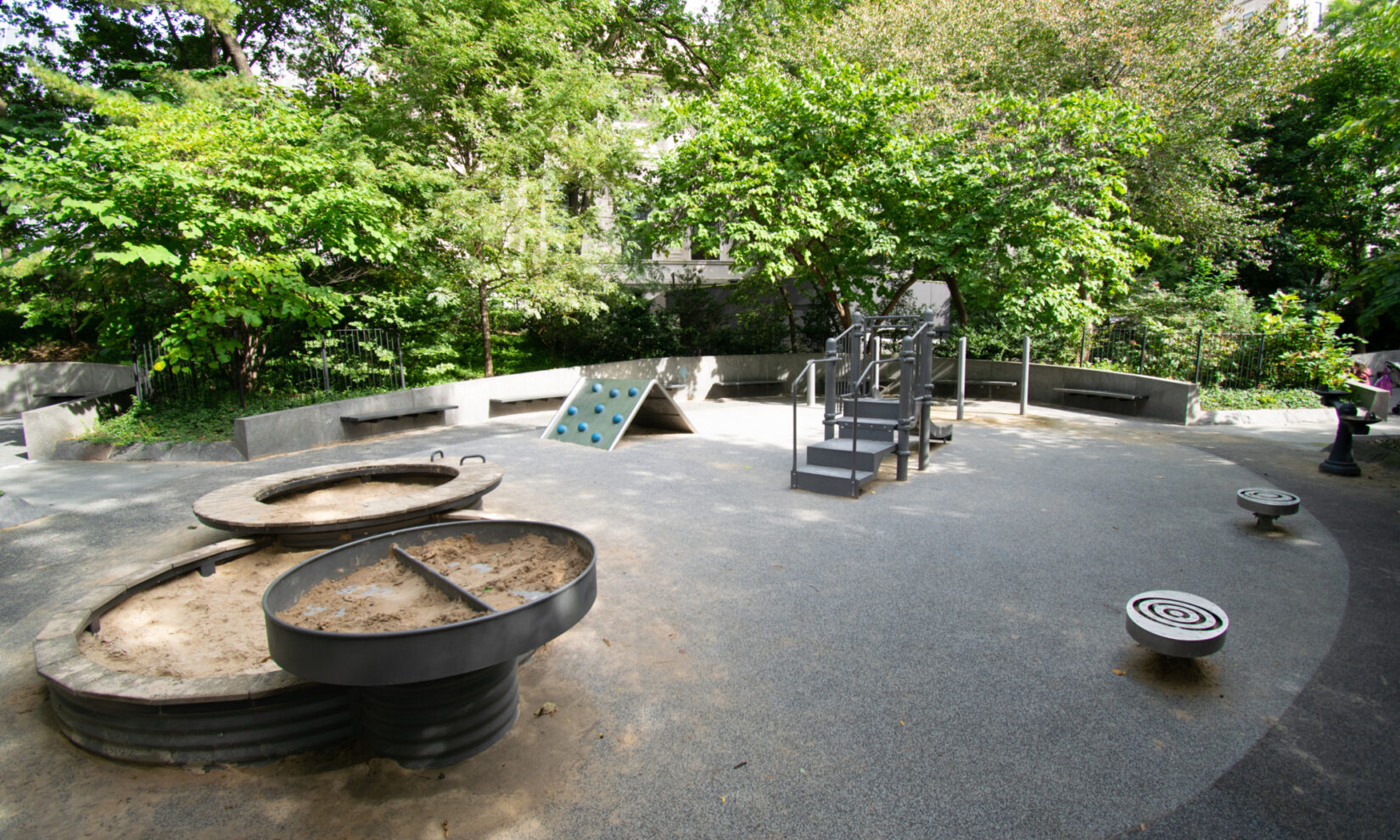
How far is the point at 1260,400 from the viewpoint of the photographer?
1107cm

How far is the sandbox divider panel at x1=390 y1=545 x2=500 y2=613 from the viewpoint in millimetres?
2536

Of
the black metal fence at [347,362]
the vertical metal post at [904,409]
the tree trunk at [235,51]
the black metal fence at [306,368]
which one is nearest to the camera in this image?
the vertical metal post at [904,409]

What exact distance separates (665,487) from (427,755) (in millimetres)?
4382

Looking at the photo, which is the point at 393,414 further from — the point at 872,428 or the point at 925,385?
the point at 925,385

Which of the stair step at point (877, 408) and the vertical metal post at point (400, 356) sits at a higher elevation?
the vertical metal post at point (400, 356)

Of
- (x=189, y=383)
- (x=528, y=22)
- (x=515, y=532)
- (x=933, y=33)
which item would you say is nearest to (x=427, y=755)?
(x=515, y=532)

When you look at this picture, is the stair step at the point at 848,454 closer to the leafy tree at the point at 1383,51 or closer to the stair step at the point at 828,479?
the stair step at the point at 828,479

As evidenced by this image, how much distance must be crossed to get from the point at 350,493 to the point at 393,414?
501 cm

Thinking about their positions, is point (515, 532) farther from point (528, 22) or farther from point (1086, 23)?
point (1086, 23)

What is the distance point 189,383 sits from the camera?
400 inches

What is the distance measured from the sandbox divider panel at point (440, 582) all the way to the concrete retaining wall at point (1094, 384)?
11.7 meters

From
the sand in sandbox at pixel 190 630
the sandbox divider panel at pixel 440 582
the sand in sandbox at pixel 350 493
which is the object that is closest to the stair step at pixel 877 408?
the sand in sandbox at pixel 350 493

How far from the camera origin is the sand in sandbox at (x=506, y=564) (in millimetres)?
2734

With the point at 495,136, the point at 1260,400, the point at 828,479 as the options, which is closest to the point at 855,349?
the point at 828,479
